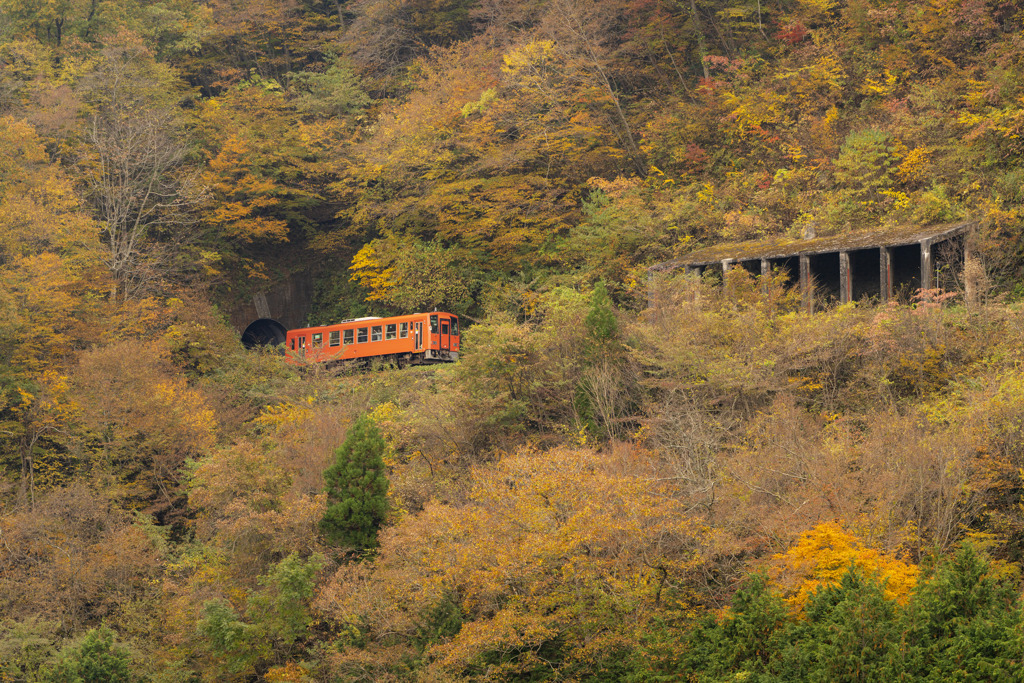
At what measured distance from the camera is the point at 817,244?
84.6ft

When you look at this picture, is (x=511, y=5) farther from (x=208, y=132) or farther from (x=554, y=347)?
(x=554, y=347)

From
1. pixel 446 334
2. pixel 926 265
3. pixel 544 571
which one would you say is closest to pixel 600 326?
pixel 926 265

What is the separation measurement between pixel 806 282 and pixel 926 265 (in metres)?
2.86

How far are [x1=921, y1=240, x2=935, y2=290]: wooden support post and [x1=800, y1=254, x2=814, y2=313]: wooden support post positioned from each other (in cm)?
256

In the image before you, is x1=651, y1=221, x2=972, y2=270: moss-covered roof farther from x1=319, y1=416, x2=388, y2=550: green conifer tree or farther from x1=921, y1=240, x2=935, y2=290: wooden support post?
x1=319, y1=416, x2=388, y2=550: green conifer tree

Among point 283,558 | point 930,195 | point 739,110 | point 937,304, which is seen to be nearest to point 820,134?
point 739,110

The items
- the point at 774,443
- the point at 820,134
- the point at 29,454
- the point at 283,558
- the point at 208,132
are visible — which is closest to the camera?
the point at 774,443

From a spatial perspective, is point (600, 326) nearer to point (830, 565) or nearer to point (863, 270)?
point (863, 270)

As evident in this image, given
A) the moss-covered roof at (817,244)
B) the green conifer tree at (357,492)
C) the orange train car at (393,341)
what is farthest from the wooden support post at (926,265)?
the orange train car at (393,341)

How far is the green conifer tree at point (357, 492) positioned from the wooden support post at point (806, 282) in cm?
1083

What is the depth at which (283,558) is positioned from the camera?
21781mm

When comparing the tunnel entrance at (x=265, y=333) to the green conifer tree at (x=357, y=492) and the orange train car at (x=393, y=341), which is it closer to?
the orange train car at (x=393, y=341)

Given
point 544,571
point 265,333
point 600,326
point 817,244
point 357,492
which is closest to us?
point 544,571

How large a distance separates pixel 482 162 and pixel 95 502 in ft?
56.3
